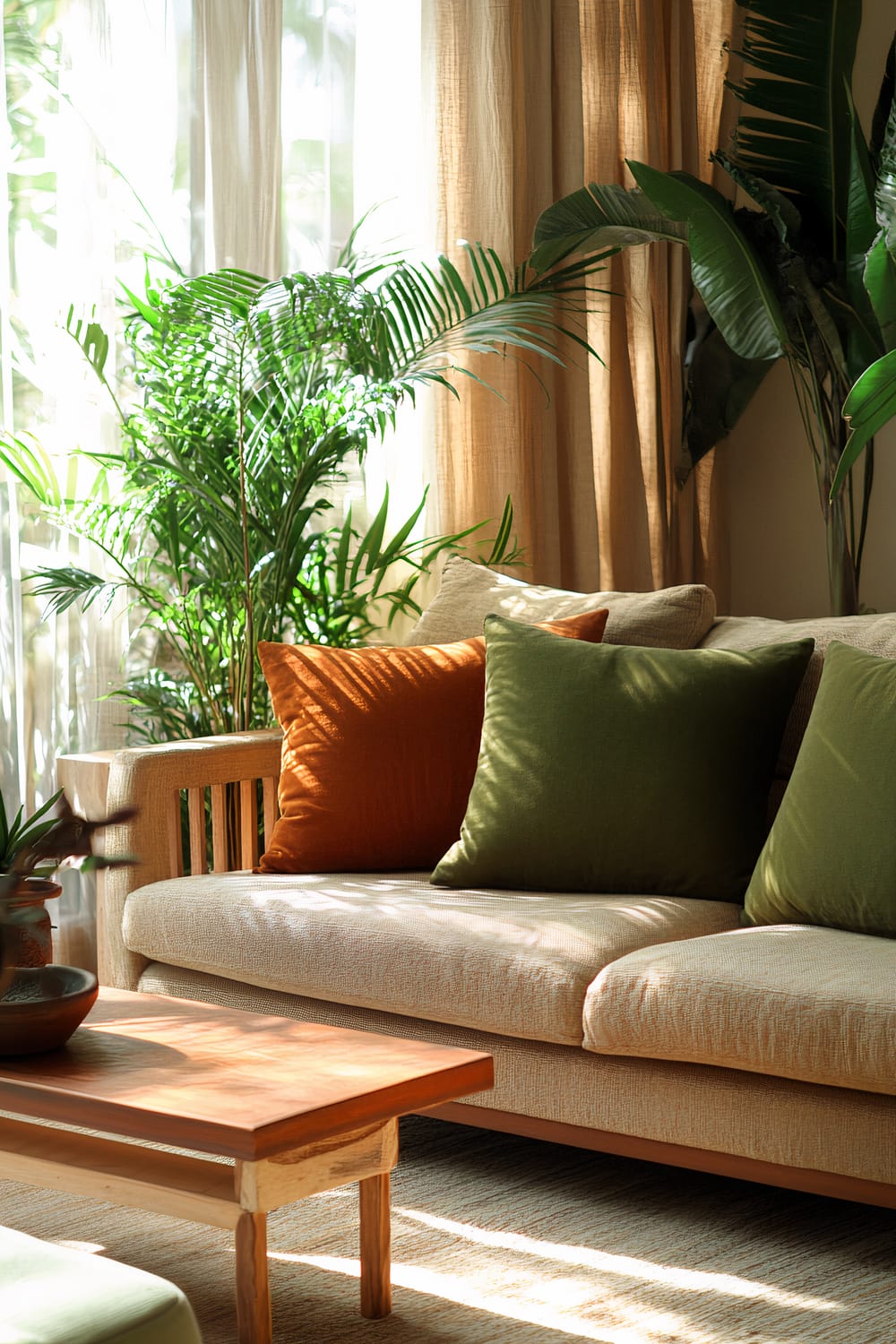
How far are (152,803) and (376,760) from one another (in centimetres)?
41

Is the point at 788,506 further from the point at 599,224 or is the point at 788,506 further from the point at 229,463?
the point at 229,463

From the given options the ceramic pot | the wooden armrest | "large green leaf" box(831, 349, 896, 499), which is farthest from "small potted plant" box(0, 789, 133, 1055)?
"large green leaf" box(831, 349, 896, 499)

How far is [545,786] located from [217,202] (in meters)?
1.90

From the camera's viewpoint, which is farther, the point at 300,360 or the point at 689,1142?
the point at 300,360

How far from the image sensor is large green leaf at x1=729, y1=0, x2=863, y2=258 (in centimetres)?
390

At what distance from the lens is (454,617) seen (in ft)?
10.3

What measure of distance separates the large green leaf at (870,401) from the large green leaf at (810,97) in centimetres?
84

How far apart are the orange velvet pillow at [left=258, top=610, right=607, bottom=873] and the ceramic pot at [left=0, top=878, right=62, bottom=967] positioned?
37.5 inches

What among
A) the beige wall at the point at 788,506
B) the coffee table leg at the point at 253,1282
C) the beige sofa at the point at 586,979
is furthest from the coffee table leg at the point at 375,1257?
the beige wall at the point at 788,506

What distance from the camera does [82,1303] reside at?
3.92 feet

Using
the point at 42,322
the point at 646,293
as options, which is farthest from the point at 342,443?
the point at 646,293

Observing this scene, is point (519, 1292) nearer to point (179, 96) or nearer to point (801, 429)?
point (179, 96)

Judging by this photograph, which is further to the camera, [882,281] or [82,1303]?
[882,281]

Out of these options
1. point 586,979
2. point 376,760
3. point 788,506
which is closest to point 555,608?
point 376,760
